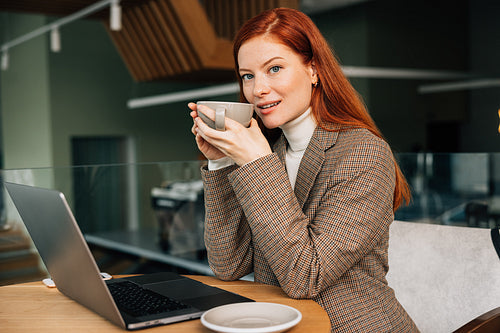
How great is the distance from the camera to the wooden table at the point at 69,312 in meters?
0.92

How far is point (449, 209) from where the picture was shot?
416 centimetres

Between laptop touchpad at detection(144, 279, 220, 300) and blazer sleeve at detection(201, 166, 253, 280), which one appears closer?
laptop touchpad at detection(144, 279, 220, 300)

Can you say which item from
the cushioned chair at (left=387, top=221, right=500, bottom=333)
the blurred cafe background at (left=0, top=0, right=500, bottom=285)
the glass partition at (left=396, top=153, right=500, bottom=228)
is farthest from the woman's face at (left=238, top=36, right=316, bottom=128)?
the blurred cafe background at (left=0, top=0, right=500, bottom=285)

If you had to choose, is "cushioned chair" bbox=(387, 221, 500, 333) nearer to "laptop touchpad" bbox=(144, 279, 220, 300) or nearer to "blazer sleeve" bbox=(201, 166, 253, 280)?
"blazer sleeve" bbox=(201, 166, 253, 280)

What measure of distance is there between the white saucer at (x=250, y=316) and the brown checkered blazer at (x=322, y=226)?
157 millimetres

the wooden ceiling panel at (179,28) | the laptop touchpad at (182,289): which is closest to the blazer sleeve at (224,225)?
the laptop touchpad at (182,289)

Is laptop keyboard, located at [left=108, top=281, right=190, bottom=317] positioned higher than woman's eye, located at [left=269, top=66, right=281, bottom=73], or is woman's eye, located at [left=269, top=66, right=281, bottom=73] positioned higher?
woman's eye, located at [left=269, top=66, right=281, bottom=73]

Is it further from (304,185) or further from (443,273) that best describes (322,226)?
(443,273)

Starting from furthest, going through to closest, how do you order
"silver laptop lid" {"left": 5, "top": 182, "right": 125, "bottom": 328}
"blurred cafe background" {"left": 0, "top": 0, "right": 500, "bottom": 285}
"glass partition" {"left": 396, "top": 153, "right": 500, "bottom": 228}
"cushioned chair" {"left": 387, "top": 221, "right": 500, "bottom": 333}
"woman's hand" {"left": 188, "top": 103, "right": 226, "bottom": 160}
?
"blurred cafe background" {"left": 0, "top": 0, "right": 500, "bottom": 285} → "glass partition" {"left": 396, "top": 153, "right": 500, "bottom": 228} → "cushioned chair" {"left": 387, "top": 221, "right": 500, "bottom": 333} → "woman's hand" {"left": 188, "top": 103, "right": 226, "bottom": 160} → "silver laptop lid" {"left": 5, "top": 182, "right": 125, "bottom": 328}

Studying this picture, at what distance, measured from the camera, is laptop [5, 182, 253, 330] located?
2.80ft

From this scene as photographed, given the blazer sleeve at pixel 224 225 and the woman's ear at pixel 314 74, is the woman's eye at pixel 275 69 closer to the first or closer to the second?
the woman's ear at pixel 314 74

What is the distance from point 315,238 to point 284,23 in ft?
1.76

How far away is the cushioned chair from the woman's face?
67 cm

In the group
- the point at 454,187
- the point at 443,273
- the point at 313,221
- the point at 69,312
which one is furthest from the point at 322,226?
the point at 454,187
